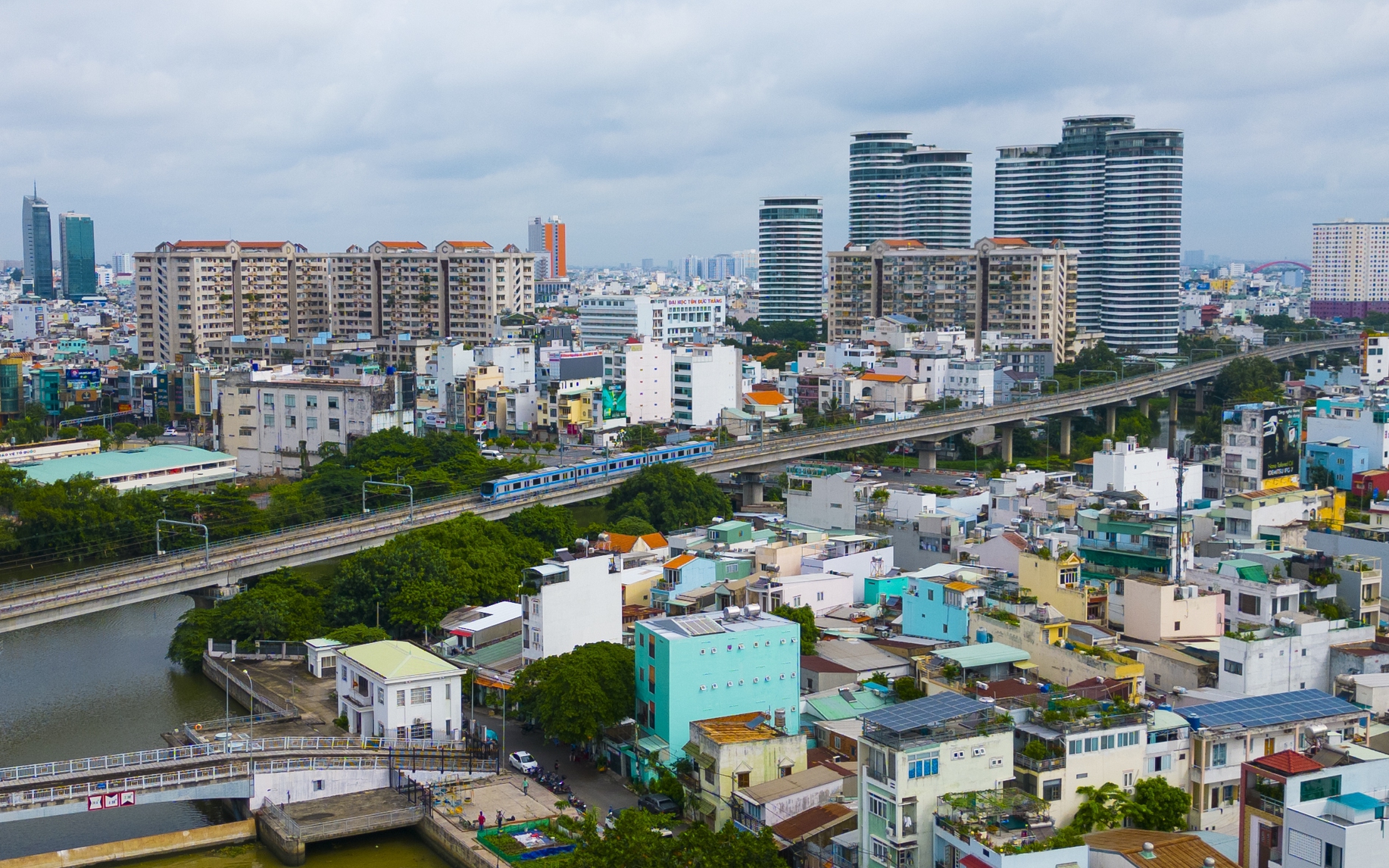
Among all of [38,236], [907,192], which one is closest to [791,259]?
[907,192]

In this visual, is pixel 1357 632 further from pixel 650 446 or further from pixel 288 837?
pixel 650 446

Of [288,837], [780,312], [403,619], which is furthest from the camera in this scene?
[780,312]

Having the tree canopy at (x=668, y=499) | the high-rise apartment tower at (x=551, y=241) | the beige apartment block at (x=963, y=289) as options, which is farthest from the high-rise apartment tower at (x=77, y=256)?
the tree canopy at (x=668, y=499)

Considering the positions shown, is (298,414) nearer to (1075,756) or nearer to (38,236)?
(1075,756)

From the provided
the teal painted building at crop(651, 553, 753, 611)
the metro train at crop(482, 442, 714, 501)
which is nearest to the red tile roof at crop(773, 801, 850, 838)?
the teal painted building at crop(651, 553, 753, 611)

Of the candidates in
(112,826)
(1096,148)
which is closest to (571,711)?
(112,826)

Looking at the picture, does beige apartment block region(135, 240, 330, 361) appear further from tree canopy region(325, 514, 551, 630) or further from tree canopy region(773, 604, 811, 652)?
tree canopy region(773, 604, 811, 652)
